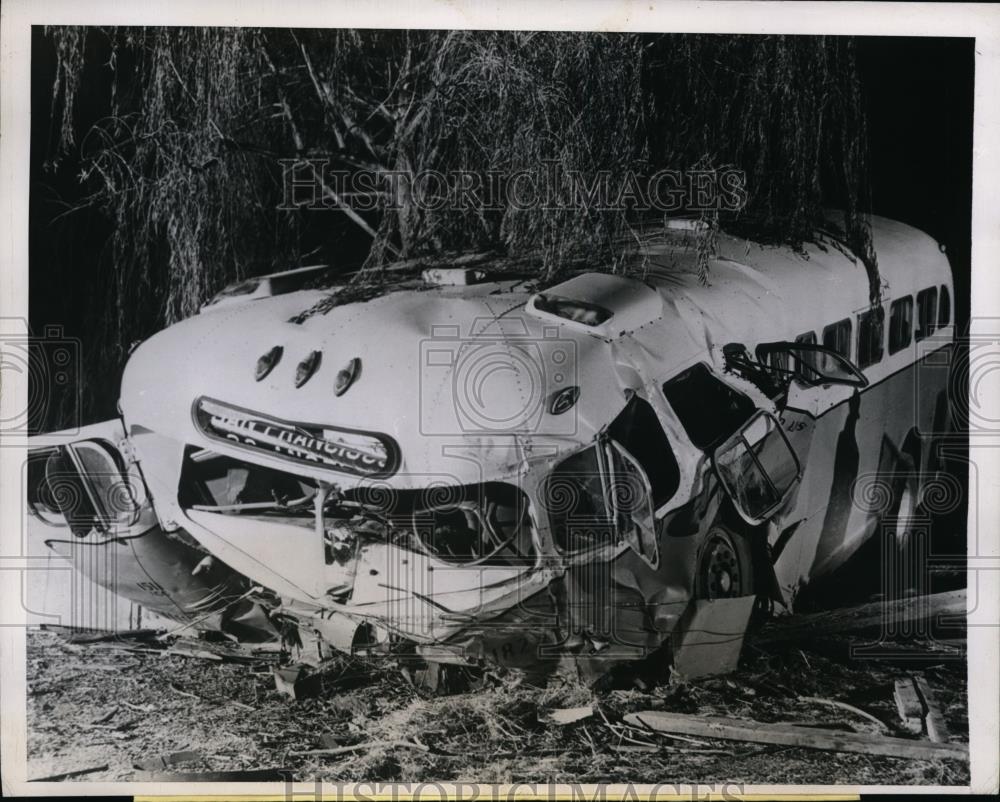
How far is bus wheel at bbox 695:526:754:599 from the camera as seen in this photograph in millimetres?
2682

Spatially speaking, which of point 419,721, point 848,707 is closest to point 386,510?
point 419,721

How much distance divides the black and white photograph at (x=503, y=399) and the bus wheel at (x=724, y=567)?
0.01 meters

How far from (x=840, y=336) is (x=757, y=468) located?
466 millimetres

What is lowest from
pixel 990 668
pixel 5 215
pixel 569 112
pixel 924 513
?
pixel 990 668

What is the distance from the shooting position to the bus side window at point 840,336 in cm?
276

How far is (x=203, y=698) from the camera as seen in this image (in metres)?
2.75

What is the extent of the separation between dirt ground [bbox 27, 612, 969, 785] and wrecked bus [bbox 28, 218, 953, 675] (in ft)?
0.41

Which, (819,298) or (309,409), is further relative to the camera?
(819,298)

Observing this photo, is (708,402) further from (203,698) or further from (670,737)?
(203,698)

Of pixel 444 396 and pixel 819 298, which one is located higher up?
pixel 819 298

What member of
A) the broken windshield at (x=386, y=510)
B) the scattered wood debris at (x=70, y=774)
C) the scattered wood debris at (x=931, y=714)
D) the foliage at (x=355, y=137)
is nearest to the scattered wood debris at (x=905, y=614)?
the scattered wood debris at (x=931, y=714)

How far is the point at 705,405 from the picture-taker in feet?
8.70

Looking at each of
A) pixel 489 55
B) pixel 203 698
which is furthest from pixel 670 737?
pixel 489 55

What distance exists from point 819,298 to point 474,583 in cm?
130
